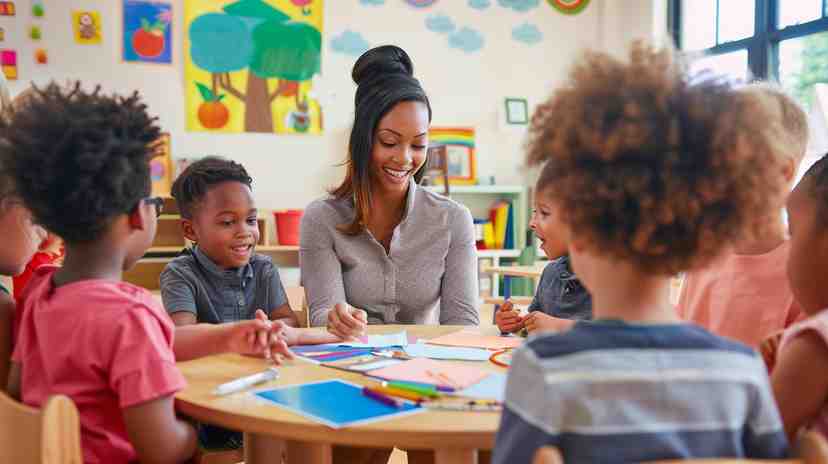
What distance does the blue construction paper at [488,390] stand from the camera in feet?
3.64

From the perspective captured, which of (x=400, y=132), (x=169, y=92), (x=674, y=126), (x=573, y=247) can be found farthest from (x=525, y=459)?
(x=169, y=92)

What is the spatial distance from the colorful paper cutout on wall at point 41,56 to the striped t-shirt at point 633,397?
4520 millimetres

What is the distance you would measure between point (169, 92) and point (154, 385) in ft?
13.2

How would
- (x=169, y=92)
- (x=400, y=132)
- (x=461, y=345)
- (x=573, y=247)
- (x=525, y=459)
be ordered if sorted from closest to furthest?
(x=525, y=459)
(x=573, y=247)
(x=461, y=345)
(x=400, y=132)
(x=169, y=92)

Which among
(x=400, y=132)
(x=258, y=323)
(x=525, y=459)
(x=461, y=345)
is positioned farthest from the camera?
(x=400, y=132)

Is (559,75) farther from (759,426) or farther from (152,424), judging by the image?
(152,424)

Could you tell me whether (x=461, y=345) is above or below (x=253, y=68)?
below

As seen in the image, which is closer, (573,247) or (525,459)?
(525,459)

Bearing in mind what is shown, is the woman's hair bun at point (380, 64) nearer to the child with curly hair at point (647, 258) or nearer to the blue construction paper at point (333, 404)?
the blue construction paper at point (333, 404)

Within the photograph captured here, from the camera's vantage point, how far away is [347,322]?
1.57 meters

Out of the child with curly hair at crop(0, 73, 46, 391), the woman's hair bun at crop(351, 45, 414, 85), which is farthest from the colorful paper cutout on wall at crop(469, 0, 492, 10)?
the child with curly hair at crop(0, 73, 46, 391)

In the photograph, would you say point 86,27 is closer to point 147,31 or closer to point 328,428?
point 147,31

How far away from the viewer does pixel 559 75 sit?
0.86 m

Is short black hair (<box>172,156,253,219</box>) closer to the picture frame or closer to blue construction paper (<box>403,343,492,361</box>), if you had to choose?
blue construction paper (<box>403,343,492,361</box>)
